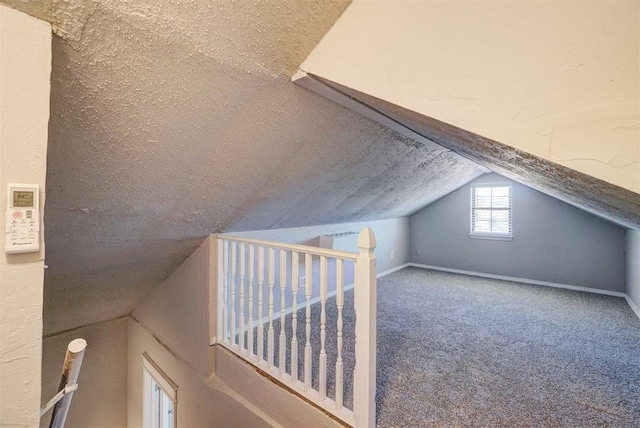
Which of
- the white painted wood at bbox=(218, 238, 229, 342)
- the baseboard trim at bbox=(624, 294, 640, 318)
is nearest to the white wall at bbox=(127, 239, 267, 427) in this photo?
the white painted wood at bbox=(218, 238, 229, 342)

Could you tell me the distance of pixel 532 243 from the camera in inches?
162

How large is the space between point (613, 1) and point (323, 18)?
896 millimetres

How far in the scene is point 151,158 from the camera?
136 centimetres

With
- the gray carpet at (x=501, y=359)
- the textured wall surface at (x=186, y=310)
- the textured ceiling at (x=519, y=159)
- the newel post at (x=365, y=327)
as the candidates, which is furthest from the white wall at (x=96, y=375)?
the textured ceiling at (x=519, y=159)

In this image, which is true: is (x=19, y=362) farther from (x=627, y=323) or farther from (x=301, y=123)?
(x=627, y=323)

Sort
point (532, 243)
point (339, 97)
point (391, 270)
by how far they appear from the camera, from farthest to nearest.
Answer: point (391, 270) → point (532, 243) → point (339, 97)

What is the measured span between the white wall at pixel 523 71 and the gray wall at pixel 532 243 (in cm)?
412

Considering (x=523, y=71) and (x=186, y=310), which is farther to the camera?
(x=186, y=310)

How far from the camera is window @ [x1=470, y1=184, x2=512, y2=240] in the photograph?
4.39m

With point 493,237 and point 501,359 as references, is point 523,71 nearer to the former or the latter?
point 501,359

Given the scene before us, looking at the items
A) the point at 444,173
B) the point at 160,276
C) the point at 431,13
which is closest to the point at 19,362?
the point at 431,13

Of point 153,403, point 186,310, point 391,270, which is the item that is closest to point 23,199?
point 186,310

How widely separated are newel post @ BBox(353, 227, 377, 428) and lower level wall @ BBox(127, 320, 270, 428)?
809mm

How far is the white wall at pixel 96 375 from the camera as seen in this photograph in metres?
2.85
